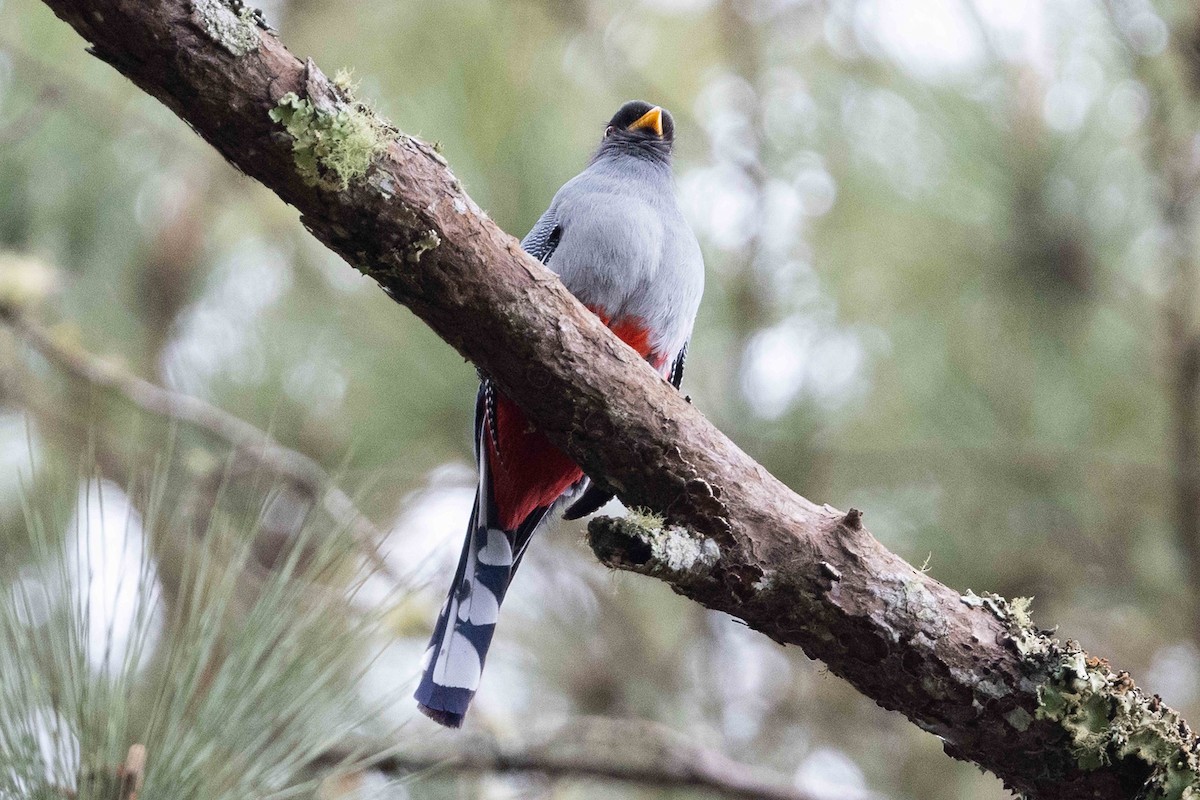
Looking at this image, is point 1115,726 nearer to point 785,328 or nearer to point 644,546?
point 644,546

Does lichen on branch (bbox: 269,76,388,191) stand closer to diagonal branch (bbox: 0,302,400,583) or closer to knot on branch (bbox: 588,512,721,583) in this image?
knot on branch (bbox: 588,512,721,583)

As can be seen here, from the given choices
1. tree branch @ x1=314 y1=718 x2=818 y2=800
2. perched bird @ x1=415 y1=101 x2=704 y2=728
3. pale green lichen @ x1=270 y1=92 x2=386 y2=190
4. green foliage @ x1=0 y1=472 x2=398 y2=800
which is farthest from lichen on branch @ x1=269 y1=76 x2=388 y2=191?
Answer: tree branch @ x1=314 y1=718 x2=818 y2=800

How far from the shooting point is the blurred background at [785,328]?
4.01 meters

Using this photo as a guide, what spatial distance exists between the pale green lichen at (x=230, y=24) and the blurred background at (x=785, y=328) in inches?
81.0

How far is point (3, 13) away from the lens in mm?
4645

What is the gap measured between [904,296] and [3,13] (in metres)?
3.65

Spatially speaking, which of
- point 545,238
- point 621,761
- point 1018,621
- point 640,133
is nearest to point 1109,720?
point 1018,621

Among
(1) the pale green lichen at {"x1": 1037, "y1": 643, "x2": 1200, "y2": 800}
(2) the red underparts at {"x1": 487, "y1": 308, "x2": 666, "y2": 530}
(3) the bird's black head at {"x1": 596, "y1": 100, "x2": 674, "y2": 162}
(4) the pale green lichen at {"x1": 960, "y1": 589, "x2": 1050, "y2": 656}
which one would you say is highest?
(3) the bird's black head at {"x1": 596, "y1": 100, "x2": 674, "y2": 162}

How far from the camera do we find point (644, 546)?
1.86m

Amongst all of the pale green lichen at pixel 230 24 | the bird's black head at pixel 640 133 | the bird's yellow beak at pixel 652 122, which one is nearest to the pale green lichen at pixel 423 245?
the pale green lichen at pixel 230 24

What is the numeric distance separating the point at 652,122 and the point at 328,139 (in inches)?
81.0

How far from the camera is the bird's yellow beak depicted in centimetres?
366

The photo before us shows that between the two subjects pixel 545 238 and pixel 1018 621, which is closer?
pixel 1018 621

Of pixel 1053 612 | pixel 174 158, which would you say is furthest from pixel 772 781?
pixel 174 158
